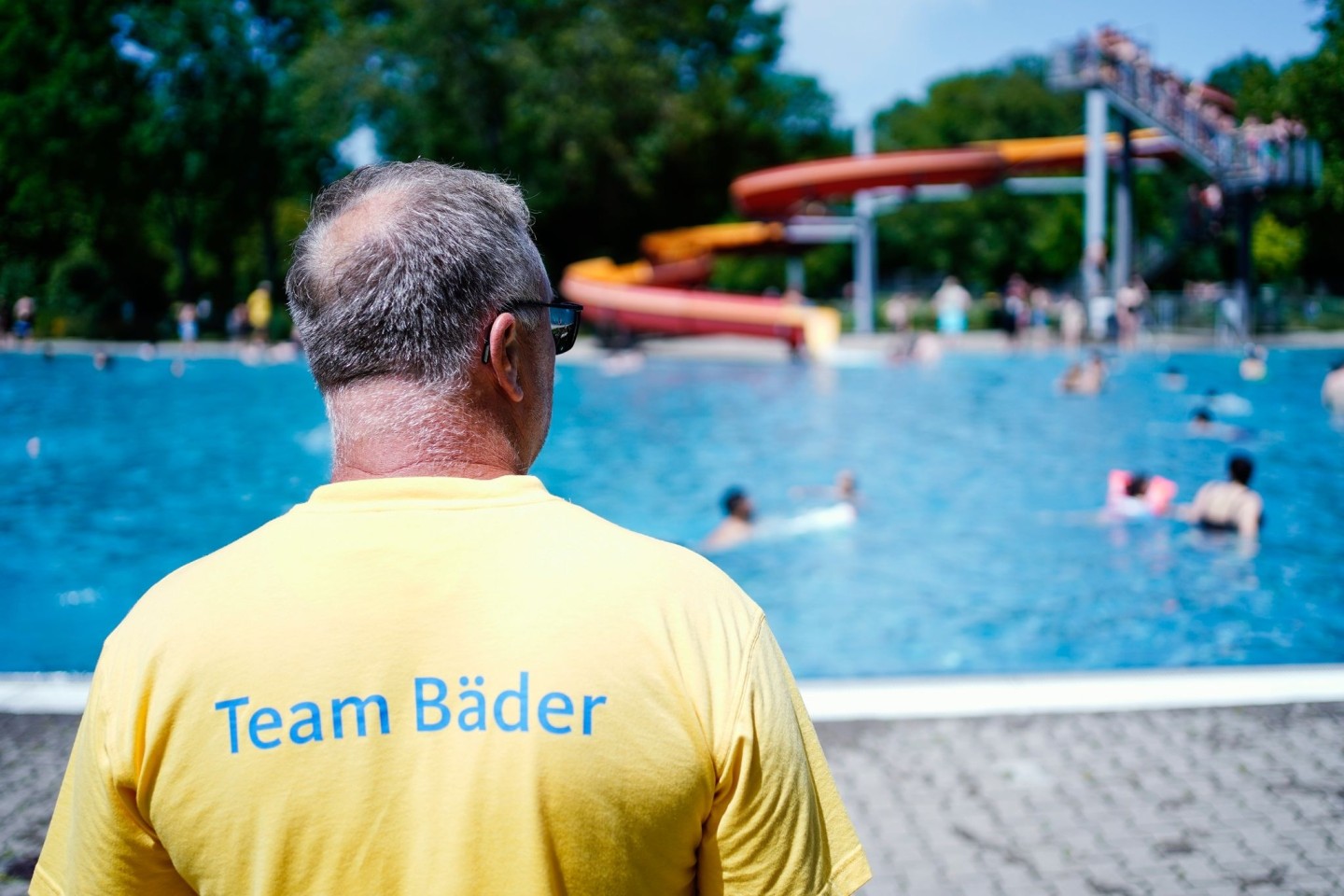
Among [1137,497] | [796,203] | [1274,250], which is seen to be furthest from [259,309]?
[1274,250]

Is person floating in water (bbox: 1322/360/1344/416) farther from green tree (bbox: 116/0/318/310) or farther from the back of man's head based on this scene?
green tree (bbox: 116/0/318/310)

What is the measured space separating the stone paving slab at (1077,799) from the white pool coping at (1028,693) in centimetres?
10

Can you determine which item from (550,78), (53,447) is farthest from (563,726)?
(550,78)

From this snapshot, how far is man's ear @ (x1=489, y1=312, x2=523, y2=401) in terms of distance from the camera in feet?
4.31

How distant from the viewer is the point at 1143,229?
159 ft

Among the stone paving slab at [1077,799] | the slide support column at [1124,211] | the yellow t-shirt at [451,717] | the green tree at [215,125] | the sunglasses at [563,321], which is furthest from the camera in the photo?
the slide support column at [1124,211]

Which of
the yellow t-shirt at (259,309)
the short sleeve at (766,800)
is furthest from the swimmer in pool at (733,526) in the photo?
the yellow t-shirt at (259,309)

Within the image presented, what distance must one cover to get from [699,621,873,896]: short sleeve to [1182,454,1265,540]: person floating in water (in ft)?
34.9

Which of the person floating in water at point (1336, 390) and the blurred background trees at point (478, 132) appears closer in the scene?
the blurred background trees at point (478, 132)

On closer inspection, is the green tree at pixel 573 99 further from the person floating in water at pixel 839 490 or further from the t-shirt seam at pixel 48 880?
the t-shirt seam at pixel 48 880

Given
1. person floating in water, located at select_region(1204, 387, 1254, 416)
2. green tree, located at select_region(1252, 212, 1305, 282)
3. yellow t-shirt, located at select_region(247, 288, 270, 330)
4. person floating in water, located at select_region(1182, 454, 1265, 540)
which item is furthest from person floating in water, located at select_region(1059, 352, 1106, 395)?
green tree, located at select_region(1252, 212, 1305, 282)

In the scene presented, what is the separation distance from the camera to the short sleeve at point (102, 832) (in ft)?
4.09

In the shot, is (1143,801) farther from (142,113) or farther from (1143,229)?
(1143,229)

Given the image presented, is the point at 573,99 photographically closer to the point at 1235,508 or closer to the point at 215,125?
the point at 215,125
